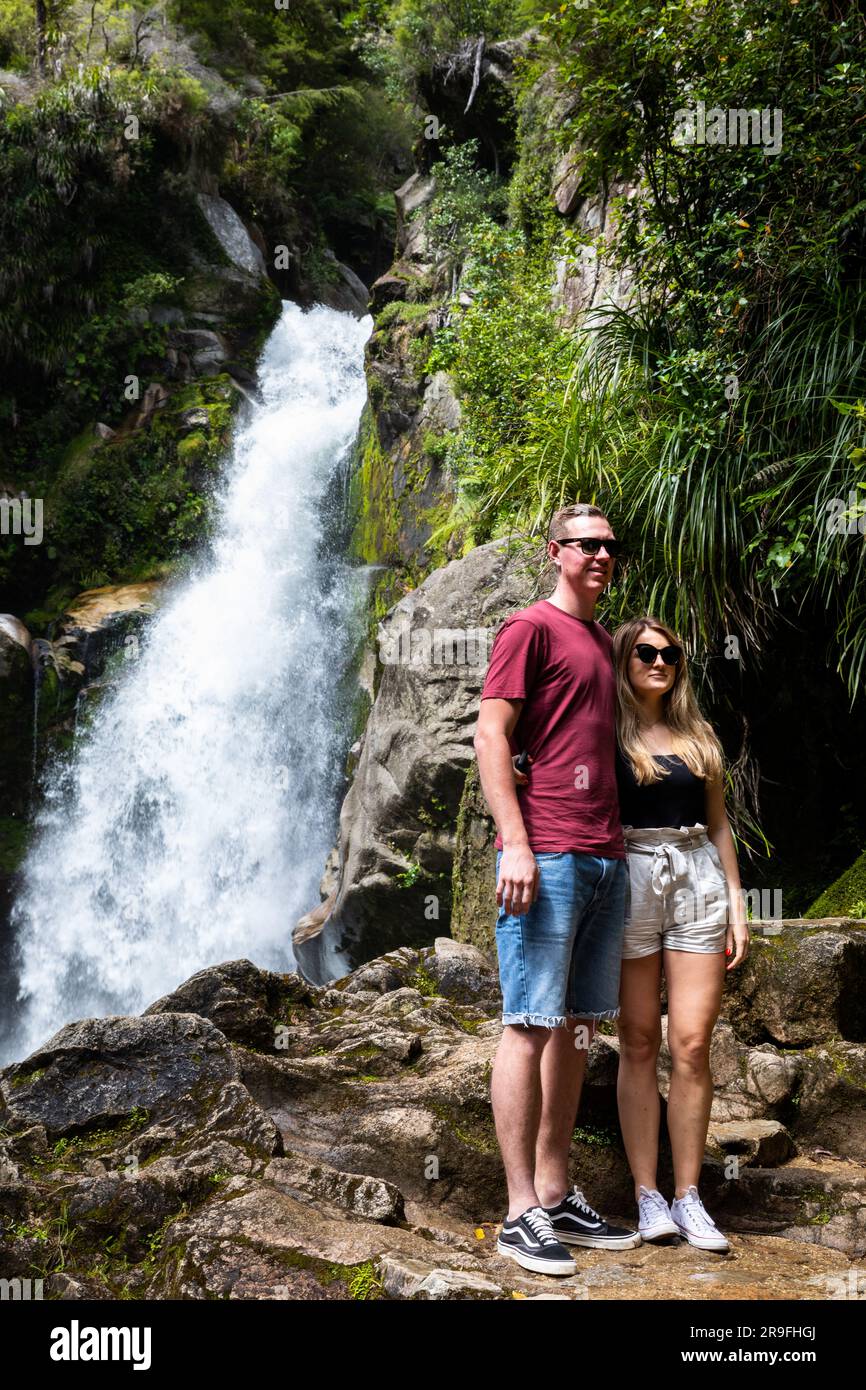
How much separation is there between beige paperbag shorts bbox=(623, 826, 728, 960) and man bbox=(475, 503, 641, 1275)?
101 mm

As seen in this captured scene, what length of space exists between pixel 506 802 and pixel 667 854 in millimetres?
616

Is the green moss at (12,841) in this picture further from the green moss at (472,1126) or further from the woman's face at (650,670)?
the woman's face at (650,670)

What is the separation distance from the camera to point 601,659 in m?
3.19

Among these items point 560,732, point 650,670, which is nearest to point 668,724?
point 650,670

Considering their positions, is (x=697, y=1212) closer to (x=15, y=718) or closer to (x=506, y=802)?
(x=506, y=802)

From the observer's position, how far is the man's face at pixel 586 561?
3225mm

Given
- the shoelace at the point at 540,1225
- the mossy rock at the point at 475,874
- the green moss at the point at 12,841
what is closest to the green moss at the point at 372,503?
the green moss at the point at 12,841

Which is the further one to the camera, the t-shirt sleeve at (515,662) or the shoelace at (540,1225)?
the t-shirt sleeve at (515,662)

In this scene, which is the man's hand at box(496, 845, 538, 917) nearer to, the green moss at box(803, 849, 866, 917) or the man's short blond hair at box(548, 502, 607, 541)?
the man's short blond hair at box(548, 502, 607, 541)

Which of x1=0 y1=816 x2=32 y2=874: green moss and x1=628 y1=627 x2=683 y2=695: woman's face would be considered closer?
x1=628 y1=627 x2=683 y2=695: woman's face

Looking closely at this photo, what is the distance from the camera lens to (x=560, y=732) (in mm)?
3043

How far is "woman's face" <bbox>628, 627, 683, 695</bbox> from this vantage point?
339 cm

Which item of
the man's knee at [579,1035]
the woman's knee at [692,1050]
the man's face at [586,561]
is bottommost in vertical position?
the woman's knee at [692,1050]

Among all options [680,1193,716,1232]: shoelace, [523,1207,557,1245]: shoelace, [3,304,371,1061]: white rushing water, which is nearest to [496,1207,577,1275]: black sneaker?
[523,1207,557,1245]: shoelace
